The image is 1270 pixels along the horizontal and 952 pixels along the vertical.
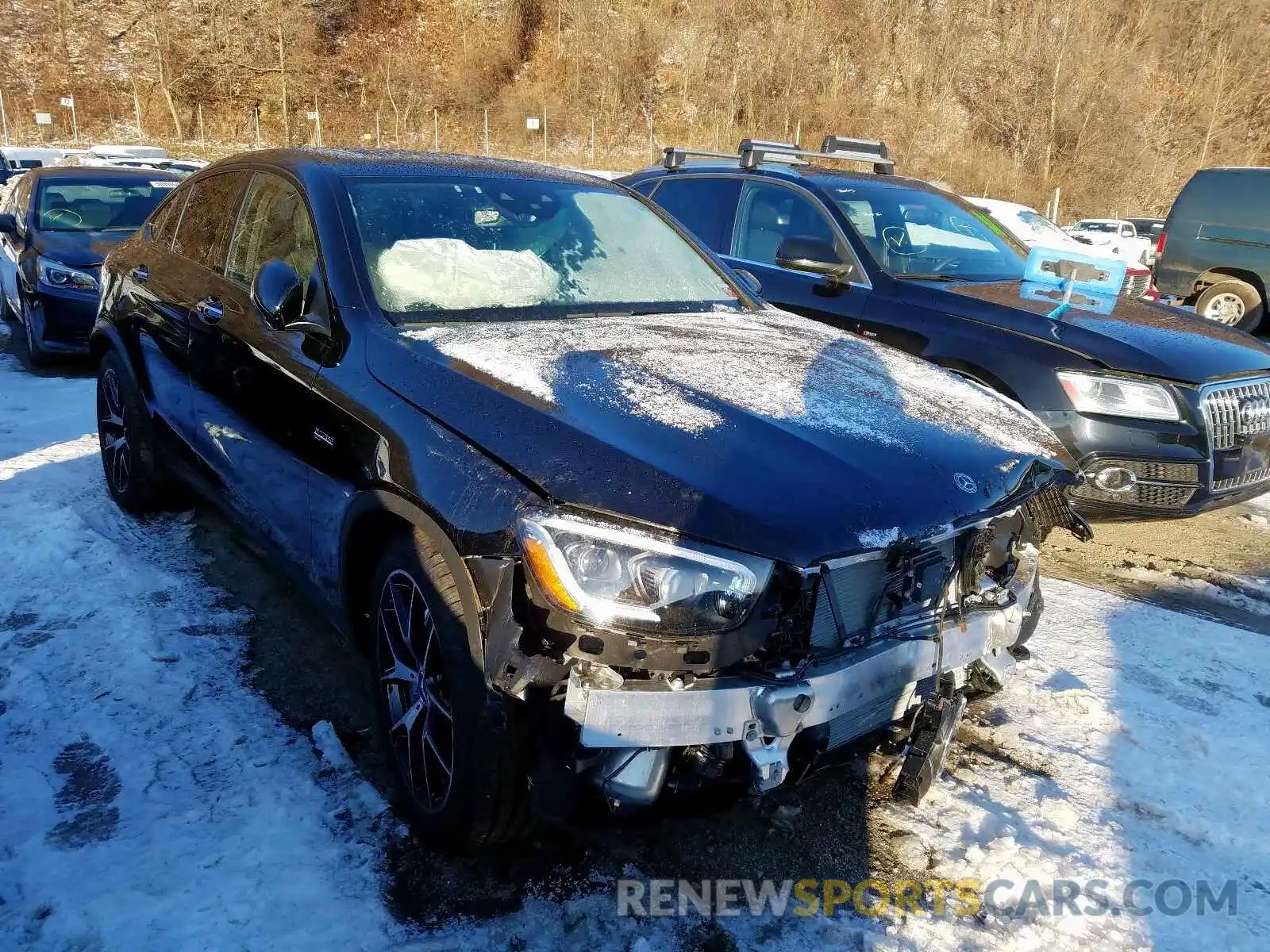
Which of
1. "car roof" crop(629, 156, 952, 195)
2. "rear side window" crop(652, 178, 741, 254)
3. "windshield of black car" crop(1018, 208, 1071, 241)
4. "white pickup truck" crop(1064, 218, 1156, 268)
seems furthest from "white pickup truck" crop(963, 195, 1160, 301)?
"white pickup truck" crop(1064, 218, 1156, 268)

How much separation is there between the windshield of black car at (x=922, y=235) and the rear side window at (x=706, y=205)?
0.69 metres

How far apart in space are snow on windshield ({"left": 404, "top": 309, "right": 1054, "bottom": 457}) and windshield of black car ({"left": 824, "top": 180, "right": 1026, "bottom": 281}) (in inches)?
88.3

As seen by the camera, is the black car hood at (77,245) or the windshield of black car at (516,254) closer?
the windshield of black car at (516,254)

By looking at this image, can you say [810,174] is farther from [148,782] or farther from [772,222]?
[148,782]

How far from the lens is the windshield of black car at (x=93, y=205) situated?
8.20m

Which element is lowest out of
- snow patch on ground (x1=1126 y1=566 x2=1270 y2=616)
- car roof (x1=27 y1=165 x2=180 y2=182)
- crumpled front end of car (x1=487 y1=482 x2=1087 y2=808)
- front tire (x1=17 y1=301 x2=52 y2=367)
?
snow patch on ground (x1=1126 y1=566 x2=1270 y2=616)

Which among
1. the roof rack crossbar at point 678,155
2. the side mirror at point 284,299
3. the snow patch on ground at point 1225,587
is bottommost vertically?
the snow patch on ground at point 1225,587

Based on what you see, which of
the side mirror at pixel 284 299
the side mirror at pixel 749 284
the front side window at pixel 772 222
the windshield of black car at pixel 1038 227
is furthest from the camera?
the windshield of black car at pixel 1038 227

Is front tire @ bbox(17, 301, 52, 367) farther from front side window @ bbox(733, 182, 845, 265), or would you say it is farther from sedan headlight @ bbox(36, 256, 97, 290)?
front side window @ bbox(733, 182, 845, 265)

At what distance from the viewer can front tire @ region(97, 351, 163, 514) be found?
417 centimetres

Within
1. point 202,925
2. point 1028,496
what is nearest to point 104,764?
point 202,925

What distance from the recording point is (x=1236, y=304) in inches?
433

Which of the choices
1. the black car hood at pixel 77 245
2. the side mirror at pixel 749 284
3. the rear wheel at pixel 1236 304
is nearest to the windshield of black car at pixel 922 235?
the side mirror at pixel 749 284

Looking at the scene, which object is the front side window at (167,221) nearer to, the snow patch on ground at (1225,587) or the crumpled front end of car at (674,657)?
the crumpled front end of car at (674,657)
